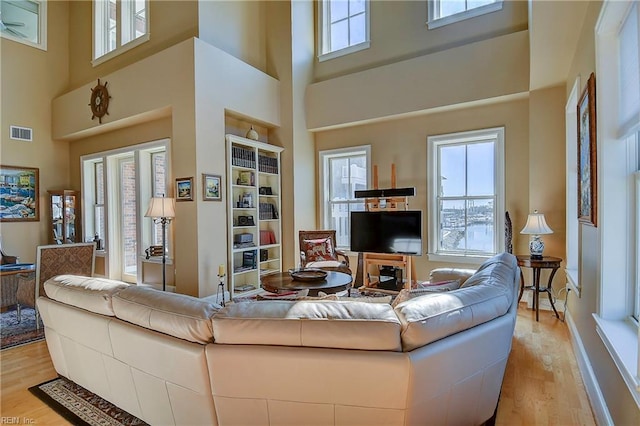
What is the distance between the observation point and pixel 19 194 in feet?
19.1

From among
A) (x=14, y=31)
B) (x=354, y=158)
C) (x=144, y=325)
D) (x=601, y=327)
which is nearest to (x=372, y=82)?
(x=354, y=158)

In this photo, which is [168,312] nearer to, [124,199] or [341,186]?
[341,186]

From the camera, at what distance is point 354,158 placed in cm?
609

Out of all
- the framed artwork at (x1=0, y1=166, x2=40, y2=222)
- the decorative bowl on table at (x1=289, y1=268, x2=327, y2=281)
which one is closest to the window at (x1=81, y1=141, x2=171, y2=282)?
the framed artwork at (x1=0, y1=166, x2=40, y2=222)

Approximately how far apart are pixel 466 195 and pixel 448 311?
13.2 feet

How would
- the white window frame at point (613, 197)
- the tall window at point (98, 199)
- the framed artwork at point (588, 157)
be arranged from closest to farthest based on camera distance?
the white window frame at point (613, 197)
the framed artwork at point (588, 157)
the tall window at point (98, 199)

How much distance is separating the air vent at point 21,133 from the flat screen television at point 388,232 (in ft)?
18.8

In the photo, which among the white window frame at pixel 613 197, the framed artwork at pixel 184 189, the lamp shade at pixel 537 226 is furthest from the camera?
the framed artwork at pixel 184 189

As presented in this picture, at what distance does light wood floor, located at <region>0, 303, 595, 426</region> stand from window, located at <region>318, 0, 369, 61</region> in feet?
16.3

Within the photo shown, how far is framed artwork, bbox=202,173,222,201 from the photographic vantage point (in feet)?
15.0

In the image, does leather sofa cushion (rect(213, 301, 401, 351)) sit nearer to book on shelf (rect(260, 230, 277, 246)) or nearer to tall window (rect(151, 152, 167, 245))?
book on shelf (rect(260, 230, 277, 246))

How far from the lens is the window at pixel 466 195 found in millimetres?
4914

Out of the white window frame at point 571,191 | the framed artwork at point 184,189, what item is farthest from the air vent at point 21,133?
the white window frame at point 571,191

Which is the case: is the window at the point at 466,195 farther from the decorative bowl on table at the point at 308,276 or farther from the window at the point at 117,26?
the window at the point at 117,26
